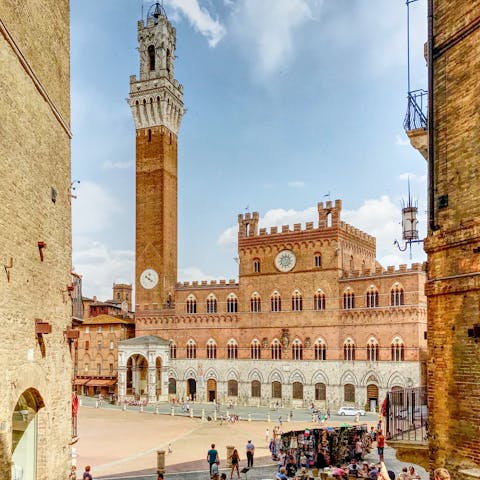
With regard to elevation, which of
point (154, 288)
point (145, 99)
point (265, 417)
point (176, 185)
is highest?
point (145, 99)

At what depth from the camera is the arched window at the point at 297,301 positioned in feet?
159

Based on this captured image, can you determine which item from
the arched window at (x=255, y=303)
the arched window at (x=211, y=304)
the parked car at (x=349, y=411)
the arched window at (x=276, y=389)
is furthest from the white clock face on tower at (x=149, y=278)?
the parked car at (x=349, y=411)

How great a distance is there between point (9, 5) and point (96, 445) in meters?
24.8

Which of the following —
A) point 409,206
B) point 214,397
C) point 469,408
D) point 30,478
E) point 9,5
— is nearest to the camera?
point 469,408

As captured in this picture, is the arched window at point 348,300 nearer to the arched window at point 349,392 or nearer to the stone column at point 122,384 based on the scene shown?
the arched window at point 349,392

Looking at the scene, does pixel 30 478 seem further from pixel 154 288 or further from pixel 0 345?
pixel 154 288

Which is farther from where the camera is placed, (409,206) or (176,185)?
(176,185)

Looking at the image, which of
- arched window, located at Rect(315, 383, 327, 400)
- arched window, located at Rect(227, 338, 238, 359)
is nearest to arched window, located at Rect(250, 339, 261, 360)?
arched window, located at Rect(227, 338, 238, 359)

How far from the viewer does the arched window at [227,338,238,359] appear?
51.2 m

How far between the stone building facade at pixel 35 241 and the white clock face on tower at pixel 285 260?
3541 centimetres

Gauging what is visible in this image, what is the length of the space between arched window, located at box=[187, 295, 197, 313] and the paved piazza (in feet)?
36.0

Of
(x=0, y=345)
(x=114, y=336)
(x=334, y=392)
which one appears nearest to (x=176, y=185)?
(x=114, y=336)

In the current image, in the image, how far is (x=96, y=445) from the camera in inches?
1196

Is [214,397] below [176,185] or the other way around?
below
